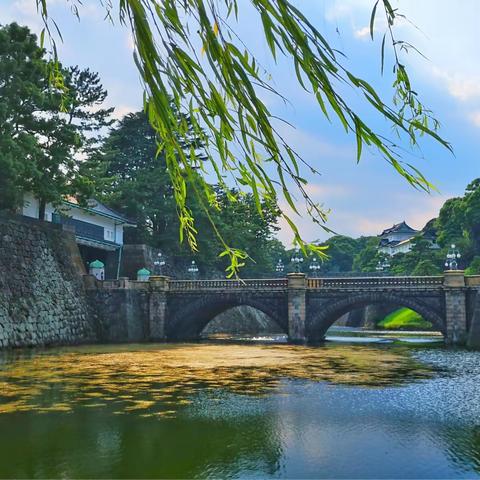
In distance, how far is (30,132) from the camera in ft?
144

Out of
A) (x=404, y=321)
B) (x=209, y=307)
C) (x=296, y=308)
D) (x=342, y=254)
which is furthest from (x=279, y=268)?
(x=342, y=254)

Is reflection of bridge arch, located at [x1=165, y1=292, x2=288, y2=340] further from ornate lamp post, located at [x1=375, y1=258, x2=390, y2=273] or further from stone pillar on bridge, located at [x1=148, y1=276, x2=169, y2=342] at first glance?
ornate lamp post, located at [x1=375, y1=258, x2=390, y2=273]

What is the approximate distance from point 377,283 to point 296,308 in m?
7.43

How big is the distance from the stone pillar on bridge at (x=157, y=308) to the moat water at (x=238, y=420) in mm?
20985

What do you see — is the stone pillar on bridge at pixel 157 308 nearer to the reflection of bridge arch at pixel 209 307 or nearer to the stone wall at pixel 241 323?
the reflection of bridge arch at pixel 209 307

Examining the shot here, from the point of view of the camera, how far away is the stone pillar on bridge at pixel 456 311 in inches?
1761

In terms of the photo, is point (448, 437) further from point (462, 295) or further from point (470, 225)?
point (470, 225)

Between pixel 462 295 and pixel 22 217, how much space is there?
35.7m

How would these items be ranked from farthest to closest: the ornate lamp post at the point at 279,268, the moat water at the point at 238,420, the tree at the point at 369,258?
1. the tree at the point at 369,258
2. the ornate lamp post at the point at 279,268
3. the moat water at the point at 238,420

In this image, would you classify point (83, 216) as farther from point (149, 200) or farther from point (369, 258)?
point (369, 258)

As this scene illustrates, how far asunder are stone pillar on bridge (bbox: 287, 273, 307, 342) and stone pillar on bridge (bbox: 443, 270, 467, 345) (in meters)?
11.8

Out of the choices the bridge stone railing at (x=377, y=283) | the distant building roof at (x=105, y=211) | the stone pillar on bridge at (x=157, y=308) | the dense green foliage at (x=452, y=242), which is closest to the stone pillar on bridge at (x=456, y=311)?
the bridge stone railing at (x=377, y=283)

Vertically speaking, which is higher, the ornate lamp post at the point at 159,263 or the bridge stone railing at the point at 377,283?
the ornate lamp post at the point at 159,263

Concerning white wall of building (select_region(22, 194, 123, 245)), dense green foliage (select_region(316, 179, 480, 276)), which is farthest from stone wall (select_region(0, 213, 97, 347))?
dense green foliage (select_region(316, 179, 480, 276))
